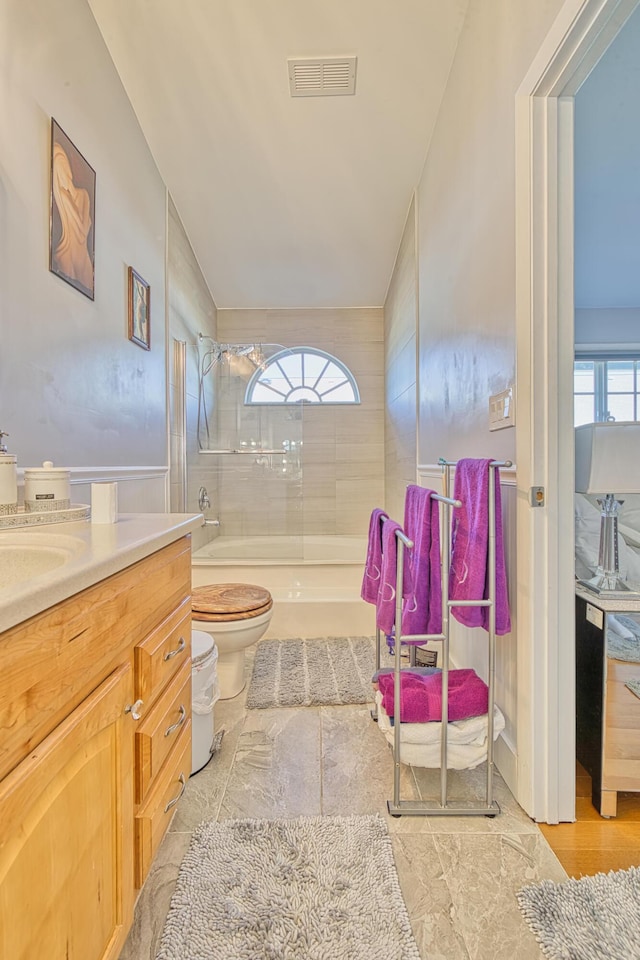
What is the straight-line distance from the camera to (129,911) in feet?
2.66

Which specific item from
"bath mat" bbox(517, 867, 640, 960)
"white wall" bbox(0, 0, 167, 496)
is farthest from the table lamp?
"white wall" bbox(0, 0, 167, 496)

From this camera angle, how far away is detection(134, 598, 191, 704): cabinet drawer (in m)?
0.86

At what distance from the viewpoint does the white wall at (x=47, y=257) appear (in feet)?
3.98

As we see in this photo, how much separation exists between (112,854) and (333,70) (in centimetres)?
270

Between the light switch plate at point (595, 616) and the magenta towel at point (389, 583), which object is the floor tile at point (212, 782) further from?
the light switch plate at point (595, 616)

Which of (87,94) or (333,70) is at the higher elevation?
(333,70)

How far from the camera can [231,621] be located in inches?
70.7

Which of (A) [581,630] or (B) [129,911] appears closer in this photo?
(B) [129,911]

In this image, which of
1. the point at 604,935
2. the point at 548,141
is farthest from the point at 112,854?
the point at 548,141

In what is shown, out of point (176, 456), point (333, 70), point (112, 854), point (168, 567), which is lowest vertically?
point (112, 854)

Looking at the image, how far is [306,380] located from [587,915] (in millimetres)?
3979

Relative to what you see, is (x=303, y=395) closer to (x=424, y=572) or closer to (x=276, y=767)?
(x=424, y=572)

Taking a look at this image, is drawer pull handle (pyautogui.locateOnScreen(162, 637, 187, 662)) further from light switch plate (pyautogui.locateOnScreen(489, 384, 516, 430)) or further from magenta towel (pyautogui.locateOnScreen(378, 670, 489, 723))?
light switch plate (pyautogui.locateOnScreen(489, 384, 516, 430))

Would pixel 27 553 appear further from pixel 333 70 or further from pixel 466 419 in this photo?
pixel 333 70
